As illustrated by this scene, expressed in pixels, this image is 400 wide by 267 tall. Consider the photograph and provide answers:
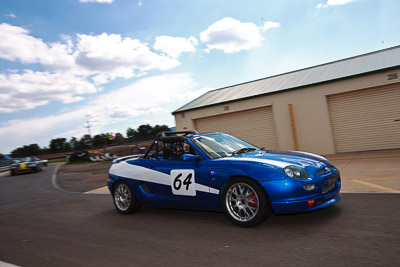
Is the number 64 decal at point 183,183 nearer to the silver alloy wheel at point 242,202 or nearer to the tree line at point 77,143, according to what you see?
the silver alloy wheel at point 242,202

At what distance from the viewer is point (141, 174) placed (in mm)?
5695

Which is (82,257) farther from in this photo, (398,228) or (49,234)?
(398,228)

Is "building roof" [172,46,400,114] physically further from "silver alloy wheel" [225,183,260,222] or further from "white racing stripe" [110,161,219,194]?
"silver alloy wheel" [225,183,260,222]

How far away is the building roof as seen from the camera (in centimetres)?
1319

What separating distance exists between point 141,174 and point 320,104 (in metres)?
10.6

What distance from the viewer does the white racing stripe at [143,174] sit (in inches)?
187

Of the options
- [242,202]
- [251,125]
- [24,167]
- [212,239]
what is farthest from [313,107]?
[24,167]

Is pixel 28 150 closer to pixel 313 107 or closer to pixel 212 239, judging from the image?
pixel 313 107

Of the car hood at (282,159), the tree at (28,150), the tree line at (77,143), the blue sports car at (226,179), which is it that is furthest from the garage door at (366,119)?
the tree at (28,150)

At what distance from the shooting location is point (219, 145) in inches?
207

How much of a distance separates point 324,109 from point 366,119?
1.73 m

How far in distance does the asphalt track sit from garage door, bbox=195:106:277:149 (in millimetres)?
10026

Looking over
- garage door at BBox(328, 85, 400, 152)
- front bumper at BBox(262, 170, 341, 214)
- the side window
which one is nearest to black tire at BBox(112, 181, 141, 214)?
the side window

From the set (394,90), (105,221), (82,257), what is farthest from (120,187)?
(394,90)
